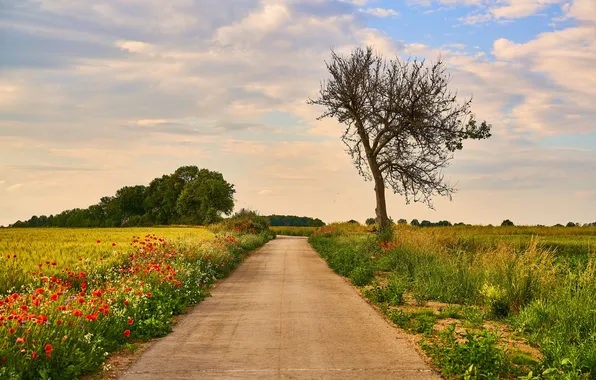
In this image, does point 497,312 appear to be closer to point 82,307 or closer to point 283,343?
point 283,343

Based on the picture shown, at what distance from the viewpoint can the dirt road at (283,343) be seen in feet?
25.1

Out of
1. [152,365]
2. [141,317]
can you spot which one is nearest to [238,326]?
[141,317]

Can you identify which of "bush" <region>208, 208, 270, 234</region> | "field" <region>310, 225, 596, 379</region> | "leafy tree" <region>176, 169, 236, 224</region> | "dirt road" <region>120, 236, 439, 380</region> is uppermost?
"leafy tree" <region>176, 169, 236, 224</region>

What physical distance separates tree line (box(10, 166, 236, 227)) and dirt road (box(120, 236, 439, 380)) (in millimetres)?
71143

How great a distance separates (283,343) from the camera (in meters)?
9.38

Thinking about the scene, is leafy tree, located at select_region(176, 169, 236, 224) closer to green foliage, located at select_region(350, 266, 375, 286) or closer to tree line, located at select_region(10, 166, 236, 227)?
tree line, located at select_region(10, 166, 236, 227)

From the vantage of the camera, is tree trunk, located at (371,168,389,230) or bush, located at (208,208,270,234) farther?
bush, located at (208,208,270,234)

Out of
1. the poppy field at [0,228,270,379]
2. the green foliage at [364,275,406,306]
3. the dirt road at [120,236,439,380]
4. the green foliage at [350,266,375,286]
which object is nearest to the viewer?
the poppy field at [0,228,270,379]

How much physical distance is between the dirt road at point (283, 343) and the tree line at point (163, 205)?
71.1 meters

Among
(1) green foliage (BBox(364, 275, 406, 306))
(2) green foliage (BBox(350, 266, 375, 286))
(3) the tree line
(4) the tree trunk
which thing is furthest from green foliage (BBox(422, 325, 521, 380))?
(3) the tree line

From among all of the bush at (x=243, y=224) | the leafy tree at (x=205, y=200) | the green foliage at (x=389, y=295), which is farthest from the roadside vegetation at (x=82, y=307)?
the leafy tree at (x=205, y=200)

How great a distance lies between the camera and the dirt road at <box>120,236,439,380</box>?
7.66m

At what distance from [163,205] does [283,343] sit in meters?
92.6

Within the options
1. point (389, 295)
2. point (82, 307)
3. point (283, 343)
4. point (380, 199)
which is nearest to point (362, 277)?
point (389, 295)
